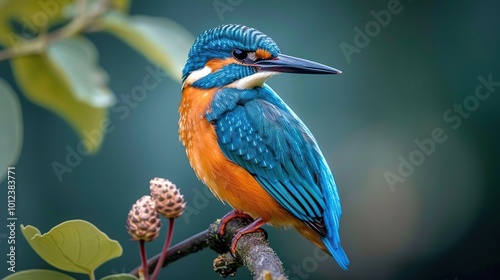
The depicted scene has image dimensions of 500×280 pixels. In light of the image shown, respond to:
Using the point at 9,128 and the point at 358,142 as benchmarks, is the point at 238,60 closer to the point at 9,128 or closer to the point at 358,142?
the point at 358,142

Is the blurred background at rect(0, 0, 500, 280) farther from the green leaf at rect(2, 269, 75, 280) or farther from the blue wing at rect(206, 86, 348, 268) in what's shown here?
the green leaf at rect(2, 269, 75, 280)

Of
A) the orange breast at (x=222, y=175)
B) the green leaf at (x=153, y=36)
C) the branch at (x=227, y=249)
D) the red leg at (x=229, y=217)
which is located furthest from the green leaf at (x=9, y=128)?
the orange breast at (x=222, y=175)

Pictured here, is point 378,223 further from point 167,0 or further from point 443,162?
point 167,0

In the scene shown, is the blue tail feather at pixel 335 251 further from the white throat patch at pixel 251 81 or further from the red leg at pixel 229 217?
the white throat patch at pixel 251 81

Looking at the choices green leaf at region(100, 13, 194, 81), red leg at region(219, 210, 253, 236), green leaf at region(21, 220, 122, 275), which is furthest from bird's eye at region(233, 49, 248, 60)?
green leaf at region(100, 13, 194, 81)

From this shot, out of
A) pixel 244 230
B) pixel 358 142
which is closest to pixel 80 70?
pixel 244 230
